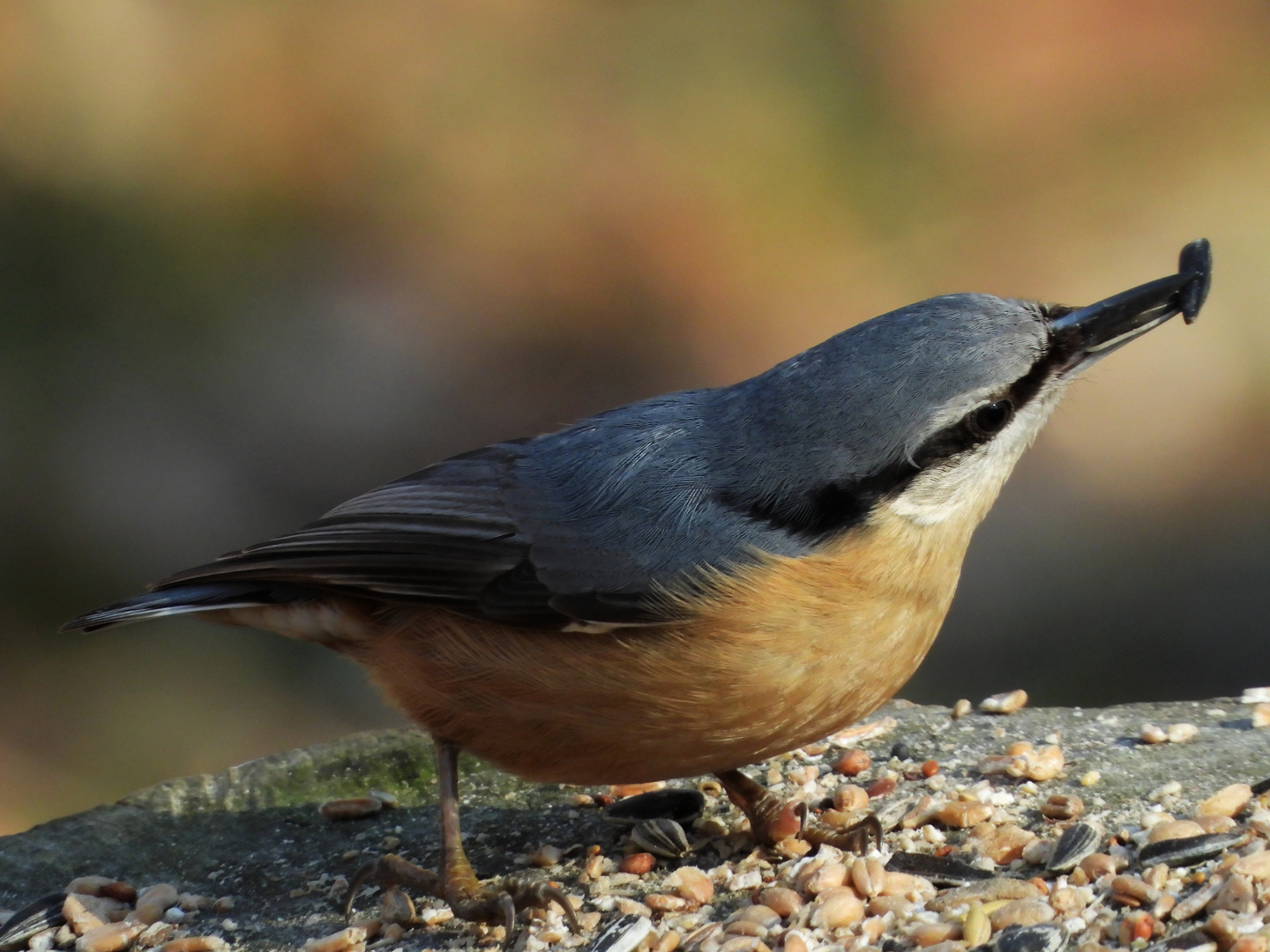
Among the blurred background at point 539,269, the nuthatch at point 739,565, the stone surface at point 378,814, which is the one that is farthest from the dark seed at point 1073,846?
the blurred background at point 539,269

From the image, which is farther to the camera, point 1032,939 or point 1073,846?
point 1073,846

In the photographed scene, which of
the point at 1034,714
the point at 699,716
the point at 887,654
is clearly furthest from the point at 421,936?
the point at 1034,714

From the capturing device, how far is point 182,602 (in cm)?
396

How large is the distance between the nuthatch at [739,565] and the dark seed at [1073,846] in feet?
1.59

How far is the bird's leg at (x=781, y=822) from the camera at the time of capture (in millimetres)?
3494

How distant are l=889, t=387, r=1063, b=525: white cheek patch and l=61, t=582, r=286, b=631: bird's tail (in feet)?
5.97

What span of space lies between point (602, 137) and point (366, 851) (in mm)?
6288

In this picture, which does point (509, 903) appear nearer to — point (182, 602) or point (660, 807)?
point (660, 807)

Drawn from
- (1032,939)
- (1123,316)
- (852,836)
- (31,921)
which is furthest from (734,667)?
(31,921)

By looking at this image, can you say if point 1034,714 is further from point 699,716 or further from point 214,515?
point 214,515

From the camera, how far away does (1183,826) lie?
3.18 metres

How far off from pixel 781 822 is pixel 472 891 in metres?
0.82

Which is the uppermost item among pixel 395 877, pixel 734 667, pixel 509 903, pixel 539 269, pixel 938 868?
pixel 539 269

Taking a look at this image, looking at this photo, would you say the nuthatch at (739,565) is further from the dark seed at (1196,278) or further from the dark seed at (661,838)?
the dark seed at (661,838)
